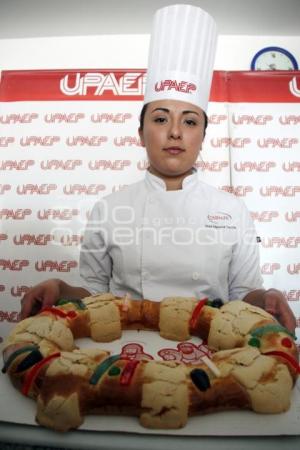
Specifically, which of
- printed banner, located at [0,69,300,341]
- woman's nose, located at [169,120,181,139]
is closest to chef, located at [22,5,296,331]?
woman's nose, located at [169,120,181,139]

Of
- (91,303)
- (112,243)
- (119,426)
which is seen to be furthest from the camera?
(112,243)

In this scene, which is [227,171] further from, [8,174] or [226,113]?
[8,174]

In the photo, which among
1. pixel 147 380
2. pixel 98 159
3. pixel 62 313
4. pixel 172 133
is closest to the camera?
pixel 147 380

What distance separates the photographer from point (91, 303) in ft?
1.50

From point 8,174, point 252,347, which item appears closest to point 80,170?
point 8,174

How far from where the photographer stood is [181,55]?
61cm

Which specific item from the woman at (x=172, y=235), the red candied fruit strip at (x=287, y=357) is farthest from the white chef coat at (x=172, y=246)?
the red candied fruit strip at (x=287, y=357)

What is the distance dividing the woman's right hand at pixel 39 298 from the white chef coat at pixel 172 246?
100 millimetres

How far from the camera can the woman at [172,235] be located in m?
0.57

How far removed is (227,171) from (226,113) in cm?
14

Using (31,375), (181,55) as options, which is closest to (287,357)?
(31,375)

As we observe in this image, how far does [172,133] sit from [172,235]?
0.17m

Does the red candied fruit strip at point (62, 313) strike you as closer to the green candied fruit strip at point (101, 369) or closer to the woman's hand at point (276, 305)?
the green candied fruit strip at point (101, 369)

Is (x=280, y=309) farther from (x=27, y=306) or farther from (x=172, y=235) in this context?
(x=27, y=306)
